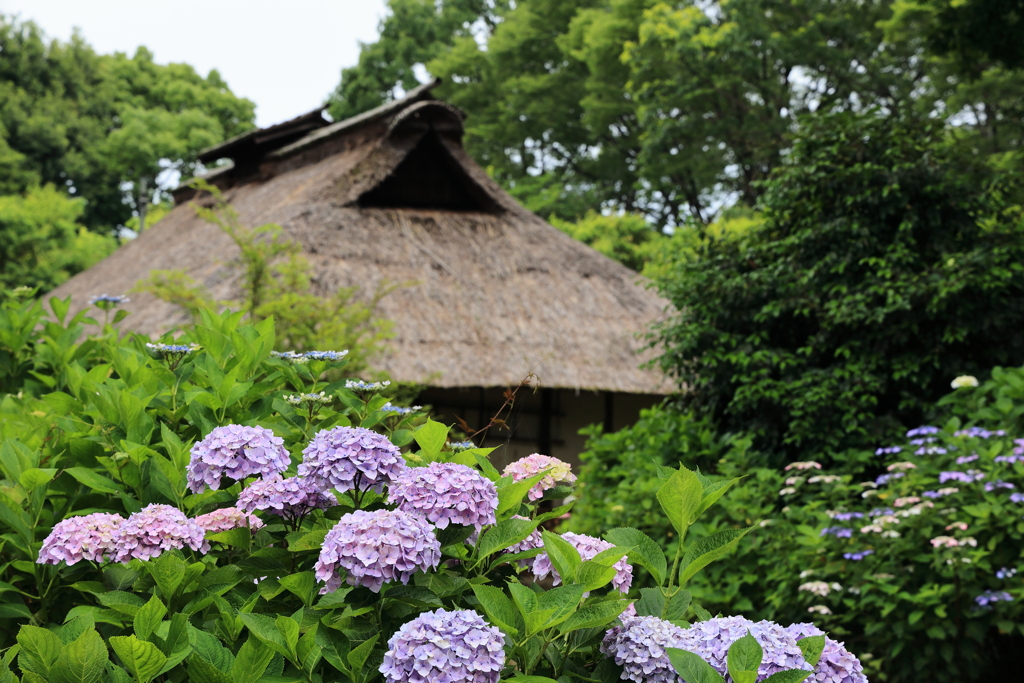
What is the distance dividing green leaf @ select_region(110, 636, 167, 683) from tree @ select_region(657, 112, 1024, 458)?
14.1 ft

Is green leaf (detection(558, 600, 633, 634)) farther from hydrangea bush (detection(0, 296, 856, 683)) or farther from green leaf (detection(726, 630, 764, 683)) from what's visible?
green leaf (detection(726, 630, 764, 683))

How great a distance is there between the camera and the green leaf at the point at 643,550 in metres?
1.39

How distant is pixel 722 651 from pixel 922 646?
9.96 feet

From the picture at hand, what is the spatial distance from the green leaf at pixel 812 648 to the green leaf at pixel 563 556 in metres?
0.37

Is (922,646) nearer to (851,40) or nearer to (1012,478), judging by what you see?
(1012,478)

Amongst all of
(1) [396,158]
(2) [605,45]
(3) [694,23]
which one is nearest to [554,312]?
(1) [396,158]

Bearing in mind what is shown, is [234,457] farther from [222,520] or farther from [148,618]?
[148,618]

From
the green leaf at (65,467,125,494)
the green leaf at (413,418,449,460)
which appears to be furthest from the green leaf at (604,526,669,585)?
the green leaf at (65,467,125,494)

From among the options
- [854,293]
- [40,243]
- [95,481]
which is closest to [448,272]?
[854,293]

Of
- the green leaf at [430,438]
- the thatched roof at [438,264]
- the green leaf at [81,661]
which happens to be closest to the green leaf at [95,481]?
the green leaf at [81,661]

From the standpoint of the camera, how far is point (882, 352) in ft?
16.6

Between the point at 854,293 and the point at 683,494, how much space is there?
14.2ft

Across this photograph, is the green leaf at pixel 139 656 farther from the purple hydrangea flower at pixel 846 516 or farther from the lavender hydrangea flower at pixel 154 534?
the purple hydrangea flower at pixel 846 516

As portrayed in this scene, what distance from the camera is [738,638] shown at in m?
1.22
